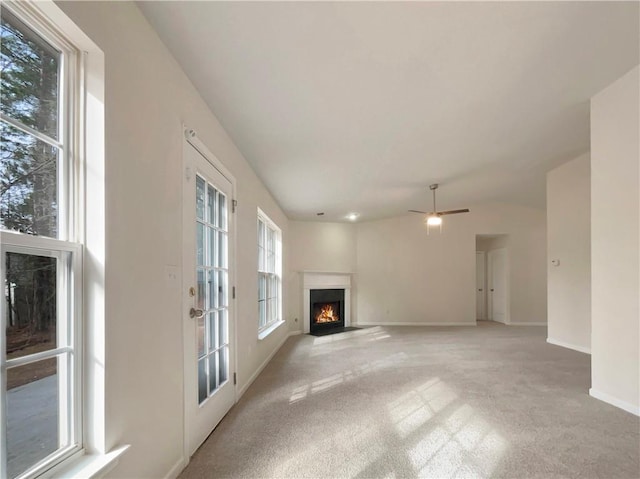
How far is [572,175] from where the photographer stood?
5410mm

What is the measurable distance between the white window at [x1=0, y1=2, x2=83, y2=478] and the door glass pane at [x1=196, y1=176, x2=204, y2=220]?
3.60 ft

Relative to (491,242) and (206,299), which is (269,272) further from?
(491,242)

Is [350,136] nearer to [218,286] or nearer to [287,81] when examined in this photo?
[287,81]

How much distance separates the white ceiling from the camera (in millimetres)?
1832

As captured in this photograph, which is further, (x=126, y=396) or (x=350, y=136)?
(x=350, y=136)

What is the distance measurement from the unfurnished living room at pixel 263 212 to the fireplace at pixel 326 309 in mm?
2398

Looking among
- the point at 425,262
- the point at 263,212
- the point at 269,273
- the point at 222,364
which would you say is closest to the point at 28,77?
the point at 222,364

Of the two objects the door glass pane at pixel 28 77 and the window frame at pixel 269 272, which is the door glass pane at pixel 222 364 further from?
the door glass pane at pixel 28 77

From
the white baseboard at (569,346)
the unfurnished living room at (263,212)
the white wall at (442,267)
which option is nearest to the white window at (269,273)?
the unfurnished living room at (263,212)

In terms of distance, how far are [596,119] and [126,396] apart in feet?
13.6

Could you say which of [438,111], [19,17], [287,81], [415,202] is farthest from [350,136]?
[415,202]

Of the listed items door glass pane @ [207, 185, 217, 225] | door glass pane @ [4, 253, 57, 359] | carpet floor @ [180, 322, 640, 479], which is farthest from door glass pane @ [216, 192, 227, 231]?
door glass pane @ [4, 253, 57, 359]

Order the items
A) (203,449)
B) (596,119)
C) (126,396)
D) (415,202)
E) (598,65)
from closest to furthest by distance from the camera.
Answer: (126,396), (203,449), (598,65), (596,119), (415,202)

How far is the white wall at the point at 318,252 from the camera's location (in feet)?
25.0
